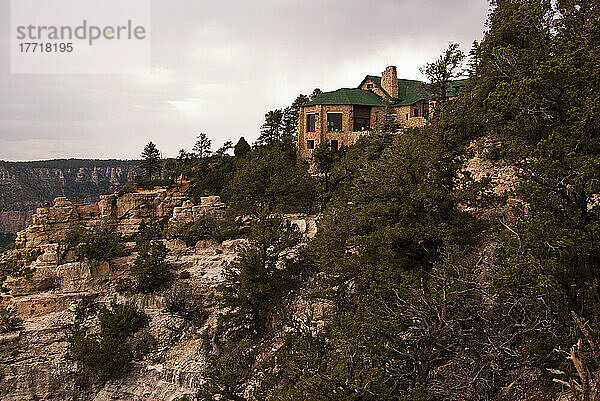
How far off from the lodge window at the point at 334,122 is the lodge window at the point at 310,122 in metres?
1.71

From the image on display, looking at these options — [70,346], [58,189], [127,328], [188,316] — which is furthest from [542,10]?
[58,189]

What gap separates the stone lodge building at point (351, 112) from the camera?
42438 mm

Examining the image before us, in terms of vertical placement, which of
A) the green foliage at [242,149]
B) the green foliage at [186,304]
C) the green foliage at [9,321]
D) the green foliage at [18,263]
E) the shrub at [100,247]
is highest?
the green foliage at [242,149]

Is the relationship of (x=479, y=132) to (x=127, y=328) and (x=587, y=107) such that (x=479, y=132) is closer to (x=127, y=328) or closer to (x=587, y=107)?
(x=587, y=107)

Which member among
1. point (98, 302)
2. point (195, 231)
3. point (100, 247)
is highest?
point (195, 231)

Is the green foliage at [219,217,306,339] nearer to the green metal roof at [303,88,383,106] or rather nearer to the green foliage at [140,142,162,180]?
the green metal roof at [303,88,383,106]

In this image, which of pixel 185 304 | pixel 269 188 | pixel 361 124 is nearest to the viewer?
pixel 185 304

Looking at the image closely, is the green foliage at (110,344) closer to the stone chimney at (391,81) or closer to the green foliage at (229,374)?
the green foliage at (229,374)

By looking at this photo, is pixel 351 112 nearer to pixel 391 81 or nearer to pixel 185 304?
pixel 391 81

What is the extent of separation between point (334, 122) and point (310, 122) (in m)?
2.81

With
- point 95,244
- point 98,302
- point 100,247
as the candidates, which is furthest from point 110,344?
point 95,244

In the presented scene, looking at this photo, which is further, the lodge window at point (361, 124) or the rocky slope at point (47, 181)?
the rocky slope at point (47, 181)

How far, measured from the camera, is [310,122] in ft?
146

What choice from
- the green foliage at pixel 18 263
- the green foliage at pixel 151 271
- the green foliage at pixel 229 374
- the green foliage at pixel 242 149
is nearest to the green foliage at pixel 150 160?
the green foliage at pixel 242 149
